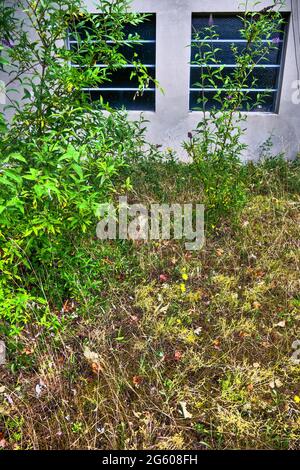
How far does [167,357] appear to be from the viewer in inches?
84.3

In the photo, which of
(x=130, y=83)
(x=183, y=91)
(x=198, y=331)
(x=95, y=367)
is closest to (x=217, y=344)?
(x=198, y=331)

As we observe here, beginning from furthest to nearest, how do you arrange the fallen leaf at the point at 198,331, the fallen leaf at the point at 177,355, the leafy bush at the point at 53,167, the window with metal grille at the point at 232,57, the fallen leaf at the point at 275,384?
the window with metal grille at the point at 232,57, the fallen leaf at the point at 198,331, the fallen leaf at the point at 177,355, the fallen leaf at the point at 275,384, the leafy bush at the point at 53,167

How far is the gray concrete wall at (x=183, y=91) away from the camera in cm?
453

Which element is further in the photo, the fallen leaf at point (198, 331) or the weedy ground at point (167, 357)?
the fallen leaf at point (198, 331)

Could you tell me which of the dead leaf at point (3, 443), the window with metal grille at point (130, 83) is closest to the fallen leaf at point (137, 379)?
the dead leaf at point (3, 443)

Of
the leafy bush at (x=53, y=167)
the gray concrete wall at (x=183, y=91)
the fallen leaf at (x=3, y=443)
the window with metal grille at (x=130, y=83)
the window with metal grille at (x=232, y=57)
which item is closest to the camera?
the fallen leaf at (x=3, y=443)

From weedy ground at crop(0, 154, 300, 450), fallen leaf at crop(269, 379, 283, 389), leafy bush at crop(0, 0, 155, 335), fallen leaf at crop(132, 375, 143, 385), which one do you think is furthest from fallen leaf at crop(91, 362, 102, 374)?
fallen leaf at crop(269, 379, 283, 389)

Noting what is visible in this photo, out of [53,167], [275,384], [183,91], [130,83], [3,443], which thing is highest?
[130,83]

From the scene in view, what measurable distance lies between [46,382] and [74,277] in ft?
2.06

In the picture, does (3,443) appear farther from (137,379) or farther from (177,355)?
(177,355)

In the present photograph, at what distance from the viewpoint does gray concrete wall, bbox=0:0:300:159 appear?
4.53 metres

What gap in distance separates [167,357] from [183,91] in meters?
→ 3.83

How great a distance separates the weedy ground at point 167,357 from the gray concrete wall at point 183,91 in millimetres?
2459

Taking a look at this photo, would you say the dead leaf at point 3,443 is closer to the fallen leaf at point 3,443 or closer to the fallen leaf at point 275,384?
the fallen leaf at point 3,443
